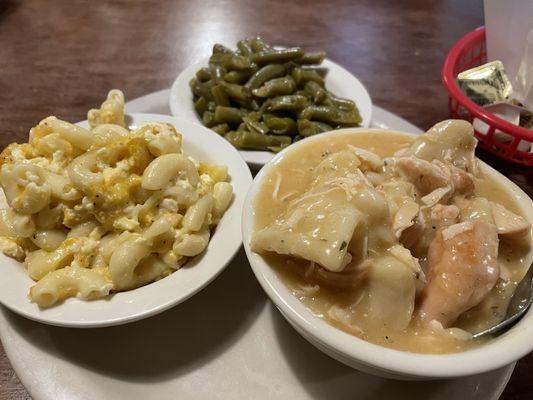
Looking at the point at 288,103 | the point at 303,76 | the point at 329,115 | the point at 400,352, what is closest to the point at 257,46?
the point at 303,76

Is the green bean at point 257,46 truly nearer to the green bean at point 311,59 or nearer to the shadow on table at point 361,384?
the green bean at point 311,59

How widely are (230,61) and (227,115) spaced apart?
275 millimetres

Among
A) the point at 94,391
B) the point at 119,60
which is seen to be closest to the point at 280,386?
the point at 94,391

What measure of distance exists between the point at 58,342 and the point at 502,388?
43.3 inches

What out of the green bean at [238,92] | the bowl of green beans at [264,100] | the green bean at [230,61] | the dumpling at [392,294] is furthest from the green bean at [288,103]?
the dumpling at [392,294]

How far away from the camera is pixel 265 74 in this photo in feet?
6.04

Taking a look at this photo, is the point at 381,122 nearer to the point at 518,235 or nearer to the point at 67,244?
the point at 518,235

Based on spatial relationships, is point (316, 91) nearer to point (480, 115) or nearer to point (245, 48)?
point (245, 48)

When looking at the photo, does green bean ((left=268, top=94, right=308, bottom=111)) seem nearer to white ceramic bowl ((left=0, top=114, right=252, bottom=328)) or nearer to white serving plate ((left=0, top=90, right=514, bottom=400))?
white ceramic bowl ((left=0, top=114, right=252, bottom=328))

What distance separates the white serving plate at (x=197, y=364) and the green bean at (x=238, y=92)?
0.89 meters

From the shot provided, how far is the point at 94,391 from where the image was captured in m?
1.06

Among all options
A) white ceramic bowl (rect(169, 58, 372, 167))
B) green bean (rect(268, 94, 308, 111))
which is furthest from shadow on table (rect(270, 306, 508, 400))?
green bean (rect(268, 94, 308, 111))

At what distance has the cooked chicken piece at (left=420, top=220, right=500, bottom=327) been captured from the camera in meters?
0.93

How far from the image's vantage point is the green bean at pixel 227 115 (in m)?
1.77
